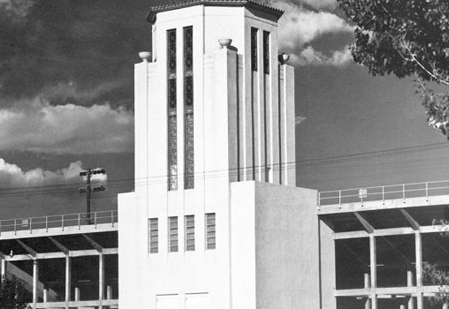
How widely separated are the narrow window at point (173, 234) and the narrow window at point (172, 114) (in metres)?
1.81

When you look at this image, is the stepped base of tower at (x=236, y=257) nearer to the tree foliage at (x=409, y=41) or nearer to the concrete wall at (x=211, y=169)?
the concrete wall at (x=211, y=169)

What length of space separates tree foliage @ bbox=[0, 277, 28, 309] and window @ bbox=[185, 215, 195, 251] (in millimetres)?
12614

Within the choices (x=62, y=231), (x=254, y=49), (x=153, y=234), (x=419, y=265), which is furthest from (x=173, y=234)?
(x=419, y=265)

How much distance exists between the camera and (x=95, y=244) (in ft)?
217

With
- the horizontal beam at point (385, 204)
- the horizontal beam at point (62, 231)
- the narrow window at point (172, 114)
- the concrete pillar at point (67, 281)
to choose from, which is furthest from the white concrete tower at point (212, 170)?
the concrete pillar at point (67, 281)

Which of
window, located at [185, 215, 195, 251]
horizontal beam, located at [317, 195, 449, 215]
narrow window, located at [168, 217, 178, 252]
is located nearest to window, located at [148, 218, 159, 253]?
narrow window, located at [168, 217, 178, 252]

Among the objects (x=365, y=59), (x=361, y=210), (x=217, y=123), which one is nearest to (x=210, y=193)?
(x=217, y=123)

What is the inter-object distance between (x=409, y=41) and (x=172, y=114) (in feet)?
107

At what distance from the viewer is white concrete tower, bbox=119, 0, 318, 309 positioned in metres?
55.6

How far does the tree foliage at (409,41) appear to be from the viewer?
85.3ft

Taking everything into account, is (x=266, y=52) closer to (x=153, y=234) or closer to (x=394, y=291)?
(x=153, y=234)

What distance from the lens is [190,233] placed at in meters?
56.9

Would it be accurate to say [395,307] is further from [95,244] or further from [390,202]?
[95,244]

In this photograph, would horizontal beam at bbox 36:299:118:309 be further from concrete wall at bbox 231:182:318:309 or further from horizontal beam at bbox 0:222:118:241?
concrete wall at bbox 231:182:318:309
